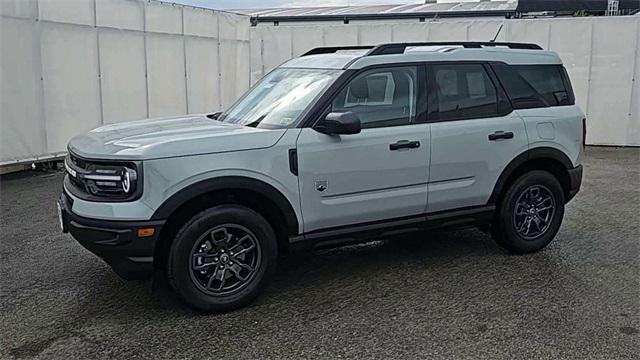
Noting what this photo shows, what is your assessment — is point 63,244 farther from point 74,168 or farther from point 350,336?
point 350,336

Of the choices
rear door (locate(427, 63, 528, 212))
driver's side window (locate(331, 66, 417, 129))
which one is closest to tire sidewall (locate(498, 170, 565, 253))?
rear door (locate(427, 63, 528, 212))

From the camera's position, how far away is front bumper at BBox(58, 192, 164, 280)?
3.67 meters

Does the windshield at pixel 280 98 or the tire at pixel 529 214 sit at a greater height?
the windshield at pixel 280 98

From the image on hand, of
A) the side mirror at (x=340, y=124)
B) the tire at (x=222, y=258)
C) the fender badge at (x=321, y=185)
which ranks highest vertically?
the side mirror at (x=340, y=124)

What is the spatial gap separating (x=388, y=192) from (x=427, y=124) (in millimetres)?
628

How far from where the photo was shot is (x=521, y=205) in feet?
17.1

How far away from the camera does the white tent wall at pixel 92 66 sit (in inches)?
336

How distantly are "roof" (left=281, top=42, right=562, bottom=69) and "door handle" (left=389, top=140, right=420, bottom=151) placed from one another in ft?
2.07

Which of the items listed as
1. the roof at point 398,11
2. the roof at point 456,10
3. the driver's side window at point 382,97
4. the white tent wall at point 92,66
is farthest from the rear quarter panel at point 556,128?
the roof at point 398,11

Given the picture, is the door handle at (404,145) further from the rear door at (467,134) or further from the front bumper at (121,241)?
the front bumper at (121,241)

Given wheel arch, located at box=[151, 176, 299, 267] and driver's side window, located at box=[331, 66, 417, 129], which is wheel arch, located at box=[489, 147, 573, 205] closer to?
driver's side window, located at box=[331, 66, 417, 129]

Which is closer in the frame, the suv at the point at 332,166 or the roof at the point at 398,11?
the suv at the point at 332,166

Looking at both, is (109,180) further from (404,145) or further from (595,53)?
(595,53)

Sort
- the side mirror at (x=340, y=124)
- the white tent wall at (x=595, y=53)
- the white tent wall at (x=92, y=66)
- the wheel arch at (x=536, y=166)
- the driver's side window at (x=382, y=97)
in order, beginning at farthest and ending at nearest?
the white tent wall at (x=595, y=53)
the white tent wall at (x=92, y=66)
the wheel arch at (x=536, y=166)
the driver's side window at (x=382, y=97)
the side mirror at (x=340, y=124)
